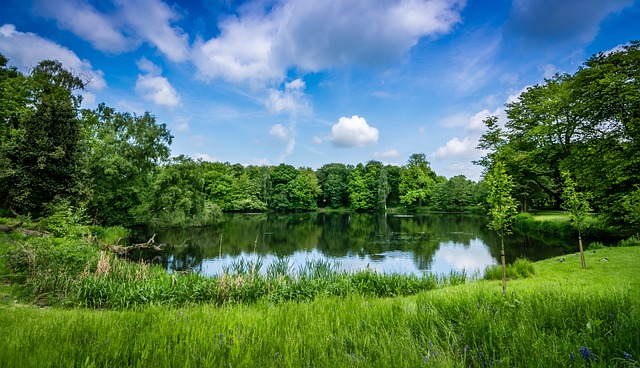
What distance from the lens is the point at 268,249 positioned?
76.9ft

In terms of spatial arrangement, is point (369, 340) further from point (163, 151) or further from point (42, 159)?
point (163, 151)

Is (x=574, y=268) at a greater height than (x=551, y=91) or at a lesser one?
lesser

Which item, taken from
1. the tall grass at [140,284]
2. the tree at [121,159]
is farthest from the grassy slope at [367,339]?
the tree at [121,159]

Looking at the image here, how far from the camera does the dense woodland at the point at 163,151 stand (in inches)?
684

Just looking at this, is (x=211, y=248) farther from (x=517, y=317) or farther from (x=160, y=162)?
(x=517, y=317)

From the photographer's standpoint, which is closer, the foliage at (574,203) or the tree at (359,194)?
the foliage at (574,203)

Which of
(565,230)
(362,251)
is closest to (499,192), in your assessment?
(362,251)

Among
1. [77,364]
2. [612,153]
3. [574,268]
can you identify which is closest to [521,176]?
[612,153]

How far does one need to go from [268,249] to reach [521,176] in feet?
79.5

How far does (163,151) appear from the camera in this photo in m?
31.2

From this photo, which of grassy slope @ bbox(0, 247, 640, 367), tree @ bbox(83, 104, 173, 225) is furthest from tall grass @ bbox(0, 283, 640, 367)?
tree @ bbox(83, 104, 173, 225)

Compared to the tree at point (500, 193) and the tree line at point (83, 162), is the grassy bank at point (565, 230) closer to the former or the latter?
the tree at point (500, 193)

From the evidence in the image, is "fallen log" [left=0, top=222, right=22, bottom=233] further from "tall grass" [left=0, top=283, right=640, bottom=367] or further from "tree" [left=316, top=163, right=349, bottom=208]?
"tree" [left=316, top=163, right=349, bottom=208]

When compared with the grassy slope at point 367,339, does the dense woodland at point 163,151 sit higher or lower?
higher
